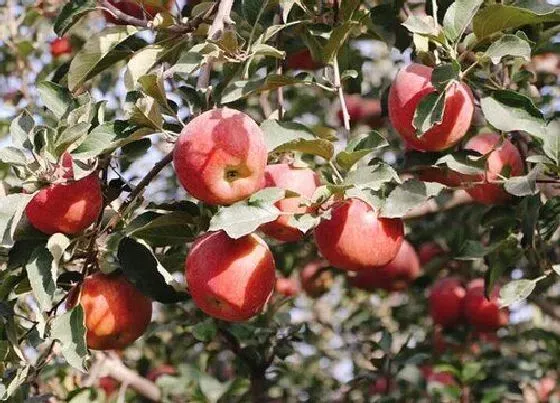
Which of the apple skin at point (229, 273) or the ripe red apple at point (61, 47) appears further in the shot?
the ripe red apple at point (61, 47)

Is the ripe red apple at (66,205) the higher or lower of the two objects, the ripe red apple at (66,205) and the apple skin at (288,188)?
the higher

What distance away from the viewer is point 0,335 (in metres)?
1.55

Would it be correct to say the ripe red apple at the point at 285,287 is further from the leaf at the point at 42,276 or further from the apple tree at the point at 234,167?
the leaf at the point at 42,276

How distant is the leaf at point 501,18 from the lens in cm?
139

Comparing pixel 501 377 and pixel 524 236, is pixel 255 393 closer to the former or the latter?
pixel 501 377

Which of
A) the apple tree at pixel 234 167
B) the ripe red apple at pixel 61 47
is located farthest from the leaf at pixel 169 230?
the ripe red apple at pixel 61 47

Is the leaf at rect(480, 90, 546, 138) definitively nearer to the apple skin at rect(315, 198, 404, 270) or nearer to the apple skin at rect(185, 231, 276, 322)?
the apple skin at rect(315, 198, 404, 270)

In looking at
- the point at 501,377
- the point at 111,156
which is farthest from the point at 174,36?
the point at 501,377

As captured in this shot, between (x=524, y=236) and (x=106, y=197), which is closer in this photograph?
(x=106, y=197)

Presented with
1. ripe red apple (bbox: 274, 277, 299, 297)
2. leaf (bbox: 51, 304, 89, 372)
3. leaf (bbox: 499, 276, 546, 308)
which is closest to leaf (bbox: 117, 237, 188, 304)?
leaf (bbox: 51, 304, 89, 372)

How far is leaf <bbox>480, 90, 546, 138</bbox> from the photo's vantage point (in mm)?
1436

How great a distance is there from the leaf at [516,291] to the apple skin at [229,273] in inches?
17.6

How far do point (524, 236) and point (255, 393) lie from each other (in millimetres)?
866

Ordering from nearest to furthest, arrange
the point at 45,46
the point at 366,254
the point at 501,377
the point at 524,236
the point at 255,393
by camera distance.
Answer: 1. the point at 366,254
2. the point at 524,236
3. the point at 255,393
4. the point at 501,377
5. the point at 45,46
